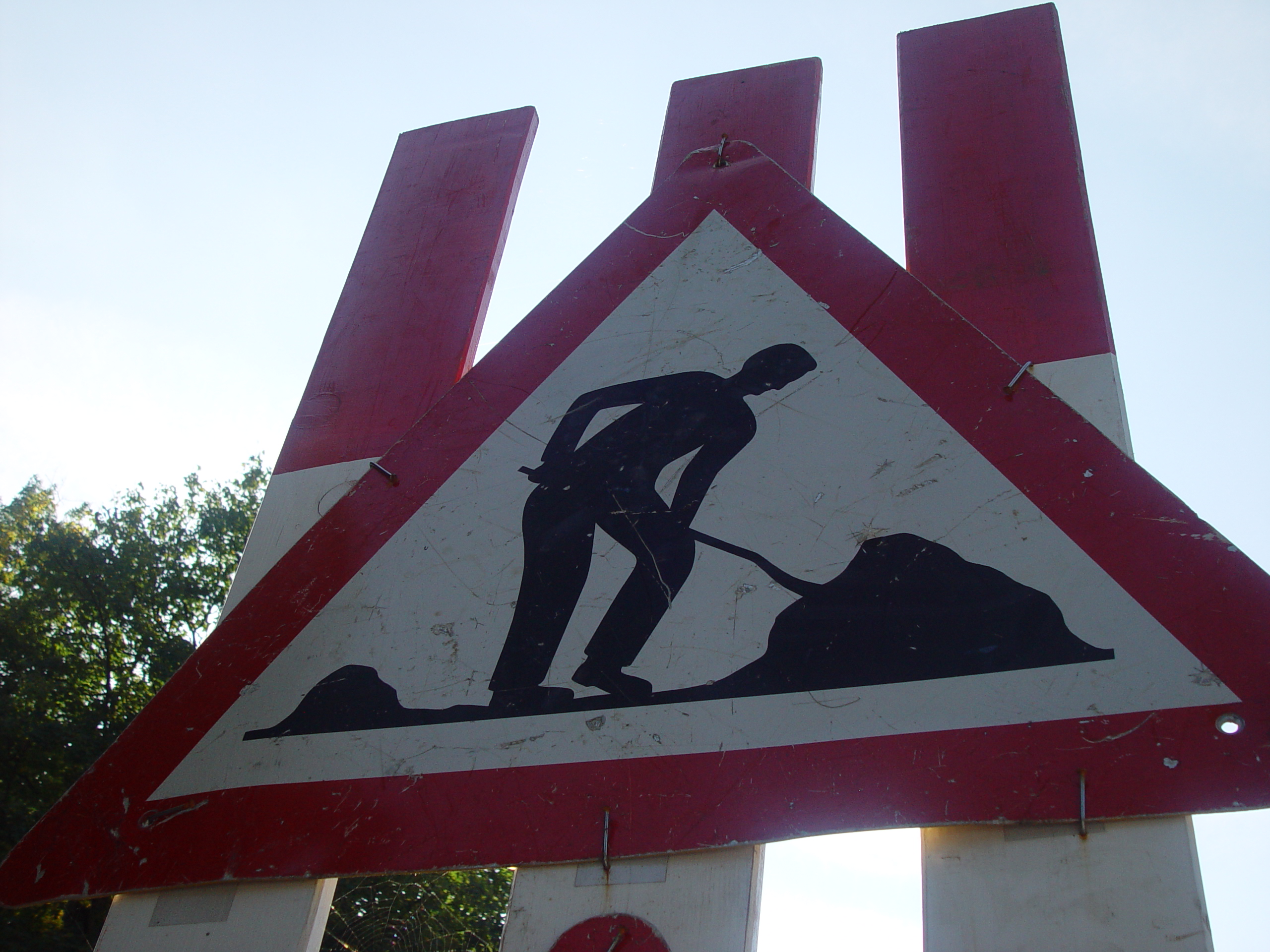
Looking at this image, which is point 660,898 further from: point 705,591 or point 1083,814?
point 1083,814

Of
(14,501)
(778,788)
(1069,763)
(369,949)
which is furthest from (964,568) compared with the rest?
(14,501)

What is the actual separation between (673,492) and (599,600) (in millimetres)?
262

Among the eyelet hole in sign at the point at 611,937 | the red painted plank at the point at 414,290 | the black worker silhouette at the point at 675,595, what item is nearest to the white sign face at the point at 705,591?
the black worker silhouette at the point at 675,595

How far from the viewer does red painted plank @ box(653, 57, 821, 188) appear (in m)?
2.81

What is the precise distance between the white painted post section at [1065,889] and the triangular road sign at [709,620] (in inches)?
3.1

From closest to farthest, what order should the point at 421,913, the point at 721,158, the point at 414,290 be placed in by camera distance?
the point at 721,158, the point at 414,290, the point at 421,913

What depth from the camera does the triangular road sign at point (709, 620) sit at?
4.64ft

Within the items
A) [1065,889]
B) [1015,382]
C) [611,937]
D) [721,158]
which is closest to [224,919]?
[611,937]

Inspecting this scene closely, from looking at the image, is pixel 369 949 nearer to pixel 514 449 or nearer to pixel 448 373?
pixel 448 373

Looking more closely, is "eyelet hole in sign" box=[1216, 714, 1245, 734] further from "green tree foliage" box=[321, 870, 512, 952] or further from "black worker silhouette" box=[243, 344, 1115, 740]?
"green tree foliage" box=[321, 870, 512, 952]

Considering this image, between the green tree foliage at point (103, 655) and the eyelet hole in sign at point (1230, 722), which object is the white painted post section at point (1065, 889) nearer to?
the eyelet hole in sign at point (1230, 722)

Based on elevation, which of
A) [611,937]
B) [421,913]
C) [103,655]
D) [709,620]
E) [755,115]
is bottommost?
[611,937]

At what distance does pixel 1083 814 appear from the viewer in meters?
1.33

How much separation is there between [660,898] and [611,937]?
10cm
